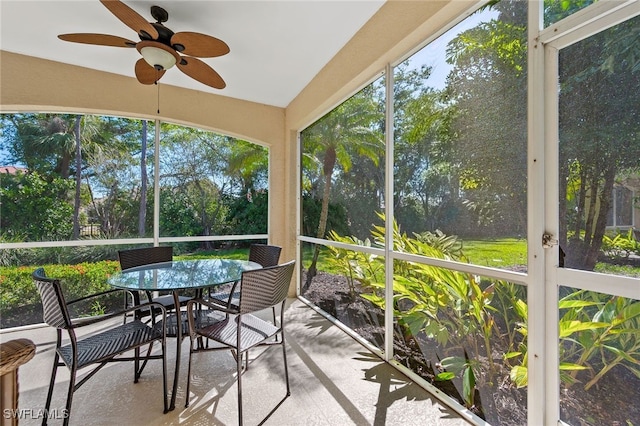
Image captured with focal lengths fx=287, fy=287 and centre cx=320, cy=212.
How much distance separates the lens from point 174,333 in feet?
6.69

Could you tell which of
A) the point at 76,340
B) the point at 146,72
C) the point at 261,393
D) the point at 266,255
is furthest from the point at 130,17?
the point at 261,393

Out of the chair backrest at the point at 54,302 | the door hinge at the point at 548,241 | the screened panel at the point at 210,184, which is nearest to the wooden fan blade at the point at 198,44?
the chair backrest at the point at 54,302

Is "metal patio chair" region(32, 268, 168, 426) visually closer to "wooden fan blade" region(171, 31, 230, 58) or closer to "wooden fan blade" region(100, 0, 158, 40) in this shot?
"wooden fan blade" region(100, 0, 158, 40)

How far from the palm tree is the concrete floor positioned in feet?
5.39

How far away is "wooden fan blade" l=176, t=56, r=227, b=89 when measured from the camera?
2418 millimetres

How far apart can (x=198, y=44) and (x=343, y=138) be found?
1670 millimetres

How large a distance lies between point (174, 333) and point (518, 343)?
2.18 m

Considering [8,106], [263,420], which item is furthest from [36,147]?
[263,420]

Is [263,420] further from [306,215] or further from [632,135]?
[306,215]

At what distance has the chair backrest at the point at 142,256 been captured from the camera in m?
2.60

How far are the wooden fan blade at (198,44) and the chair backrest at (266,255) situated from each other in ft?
5.87

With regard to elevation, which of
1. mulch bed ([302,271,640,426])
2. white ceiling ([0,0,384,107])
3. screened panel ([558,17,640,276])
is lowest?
mulch bed ([302,271,640,426])

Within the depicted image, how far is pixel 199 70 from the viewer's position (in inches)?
100

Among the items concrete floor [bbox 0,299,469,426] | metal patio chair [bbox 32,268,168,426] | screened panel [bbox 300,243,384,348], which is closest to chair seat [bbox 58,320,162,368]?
metal patio chair [bbox 32,268,168,426]
